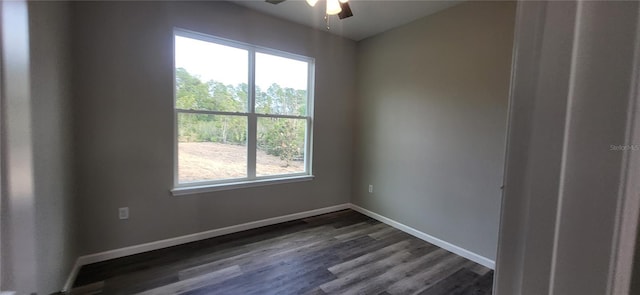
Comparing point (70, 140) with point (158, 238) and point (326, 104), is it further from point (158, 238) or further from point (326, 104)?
point (326, 104)

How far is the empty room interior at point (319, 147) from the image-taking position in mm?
322

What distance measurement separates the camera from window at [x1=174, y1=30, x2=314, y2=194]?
286 cm

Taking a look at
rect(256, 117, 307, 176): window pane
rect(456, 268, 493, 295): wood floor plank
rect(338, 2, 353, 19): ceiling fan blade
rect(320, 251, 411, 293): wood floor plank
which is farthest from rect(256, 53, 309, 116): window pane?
rect(456, 268, 493, 295): wood floor plank

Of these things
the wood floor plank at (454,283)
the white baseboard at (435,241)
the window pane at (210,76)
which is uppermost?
the window pane at (210,76)

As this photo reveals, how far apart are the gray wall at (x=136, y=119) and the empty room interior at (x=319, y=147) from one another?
0.05 feet

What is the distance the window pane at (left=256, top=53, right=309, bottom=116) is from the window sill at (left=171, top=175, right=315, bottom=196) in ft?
2.85

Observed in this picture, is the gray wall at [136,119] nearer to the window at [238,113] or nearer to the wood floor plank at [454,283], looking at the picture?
the window at [238,113]

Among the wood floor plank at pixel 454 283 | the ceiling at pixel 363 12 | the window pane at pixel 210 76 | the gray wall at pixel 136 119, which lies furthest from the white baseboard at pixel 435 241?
the ceiling at pixel 363 12

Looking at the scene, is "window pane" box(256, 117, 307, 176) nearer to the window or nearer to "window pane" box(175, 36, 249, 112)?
the window

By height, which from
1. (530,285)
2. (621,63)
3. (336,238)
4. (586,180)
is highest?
(621,63)

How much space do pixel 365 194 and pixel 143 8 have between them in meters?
3.39

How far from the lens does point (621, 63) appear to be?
0.95 ft

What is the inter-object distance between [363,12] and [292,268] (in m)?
2.78

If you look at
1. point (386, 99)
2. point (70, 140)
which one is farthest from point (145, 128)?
point (386, 99)
